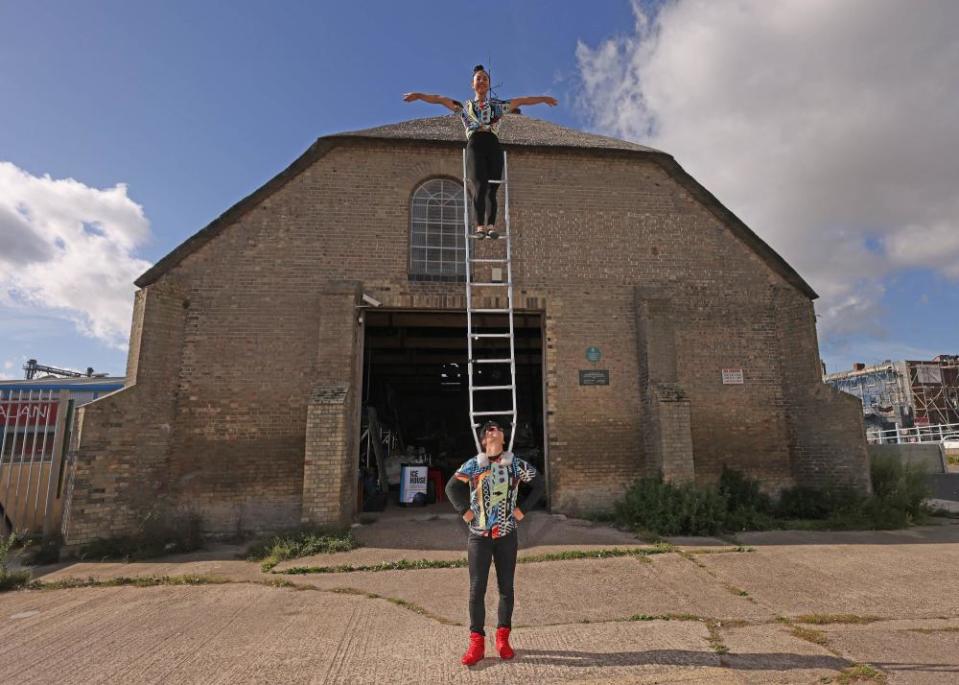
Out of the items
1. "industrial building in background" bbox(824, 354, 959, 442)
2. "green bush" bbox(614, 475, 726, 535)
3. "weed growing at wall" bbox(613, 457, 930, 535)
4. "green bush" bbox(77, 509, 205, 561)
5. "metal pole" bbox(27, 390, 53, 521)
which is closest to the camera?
"green bush" bbox(77, 509, 205, 561)

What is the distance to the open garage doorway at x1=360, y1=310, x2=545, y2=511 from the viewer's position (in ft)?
34.0

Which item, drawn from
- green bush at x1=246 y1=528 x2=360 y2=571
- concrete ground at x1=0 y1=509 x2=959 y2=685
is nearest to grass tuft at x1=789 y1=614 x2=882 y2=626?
concrete ground at x1=0 y1=509 x2=959 y2=685

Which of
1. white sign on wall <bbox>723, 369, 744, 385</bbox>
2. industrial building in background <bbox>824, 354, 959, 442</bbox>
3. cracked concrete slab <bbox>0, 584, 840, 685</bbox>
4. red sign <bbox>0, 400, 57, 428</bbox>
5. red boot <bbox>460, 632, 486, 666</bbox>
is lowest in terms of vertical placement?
cracked concrete slab <bbox>0, 584, 840, 685</bbox>

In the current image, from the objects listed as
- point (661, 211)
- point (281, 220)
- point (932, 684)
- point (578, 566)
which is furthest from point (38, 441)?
point (661, 211)

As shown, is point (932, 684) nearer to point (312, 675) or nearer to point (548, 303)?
point (312, 675)

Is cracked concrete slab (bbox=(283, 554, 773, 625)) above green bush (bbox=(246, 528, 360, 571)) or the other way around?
the other way around

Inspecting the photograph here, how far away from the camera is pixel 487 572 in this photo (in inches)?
137

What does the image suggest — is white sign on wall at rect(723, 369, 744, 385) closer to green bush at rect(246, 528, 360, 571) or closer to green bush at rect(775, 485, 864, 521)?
green bush at rect(775, 485, 864, 521)

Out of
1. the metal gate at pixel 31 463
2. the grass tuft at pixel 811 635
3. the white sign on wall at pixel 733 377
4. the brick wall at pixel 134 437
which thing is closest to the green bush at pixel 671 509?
the white sign on wall at pixel 733 377

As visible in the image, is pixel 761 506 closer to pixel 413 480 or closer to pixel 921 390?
pixel 413 480

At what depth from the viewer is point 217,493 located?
8.09 meters

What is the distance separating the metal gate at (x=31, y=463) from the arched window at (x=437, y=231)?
6.89m

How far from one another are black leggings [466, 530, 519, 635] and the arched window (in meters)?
6.35

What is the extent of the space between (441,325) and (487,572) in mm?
7155
